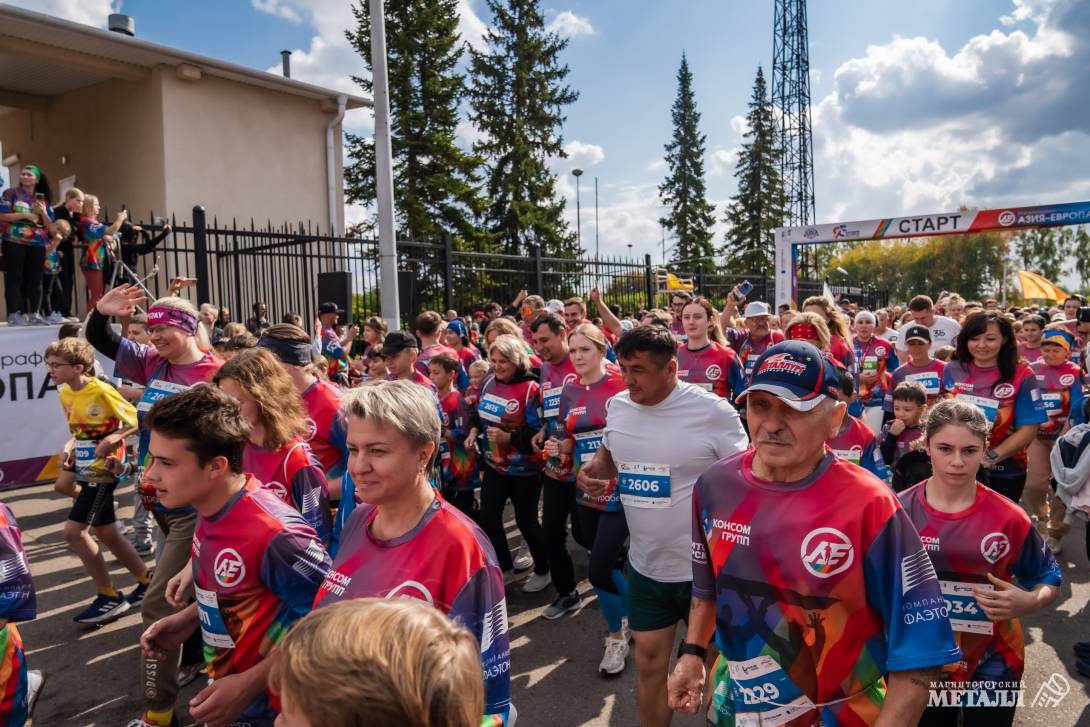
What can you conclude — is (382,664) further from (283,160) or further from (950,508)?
(283,160)

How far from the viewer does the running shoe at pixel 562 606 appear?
5.44m

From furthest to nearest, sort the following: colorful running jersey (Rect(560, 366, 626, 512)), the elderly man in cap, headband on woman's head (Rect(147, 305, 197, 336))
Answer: colorful running jersey (Rect(560, 366, 626, 512)), headband on woman's head (Rect(147, 305, 197, 336)), the elderly man in cap

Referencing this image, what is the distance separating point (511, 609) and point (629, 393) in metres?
2.70

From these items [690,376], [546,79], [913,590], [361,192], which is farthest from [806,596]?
[546,79]

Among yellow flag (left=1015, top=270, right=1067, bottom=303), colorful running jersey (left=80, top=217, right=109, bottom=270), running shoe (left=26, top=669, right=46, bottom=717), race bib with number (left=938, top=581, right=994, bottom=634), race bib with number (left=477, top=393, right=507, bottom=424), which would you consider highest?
colorful running jersey (left=80, top=217, right=109, bottom=270)

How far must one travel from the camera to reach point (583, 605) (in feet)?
18.6

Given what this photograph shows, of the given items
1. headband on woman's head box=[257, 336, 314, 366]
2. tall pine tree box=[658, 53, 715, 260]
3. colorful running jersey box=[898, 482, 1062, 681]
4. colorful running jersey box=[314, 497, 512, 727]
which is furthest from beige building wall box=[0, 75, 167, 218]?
tall pine tree box=[658, 53, 715, 260]

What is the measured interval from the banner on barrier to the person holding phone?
28.6 inches

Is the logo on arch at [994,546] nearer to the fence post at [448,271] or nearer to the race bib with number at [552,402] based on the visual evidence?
the race bib with number at [552,402]

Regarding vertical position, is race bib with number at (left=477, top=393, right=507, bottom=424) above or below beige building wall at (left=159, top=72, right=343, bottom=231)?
below

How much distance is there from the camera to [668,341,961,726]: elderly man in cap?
1905mm

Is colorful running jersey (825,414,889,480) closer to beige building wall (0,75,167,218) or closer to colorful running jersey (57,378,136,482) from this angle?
colorful running jersey (57,378,136,482)

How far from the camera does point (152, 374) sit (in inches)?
184

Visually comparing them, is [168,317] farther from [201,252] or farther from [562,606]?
[201,252]
